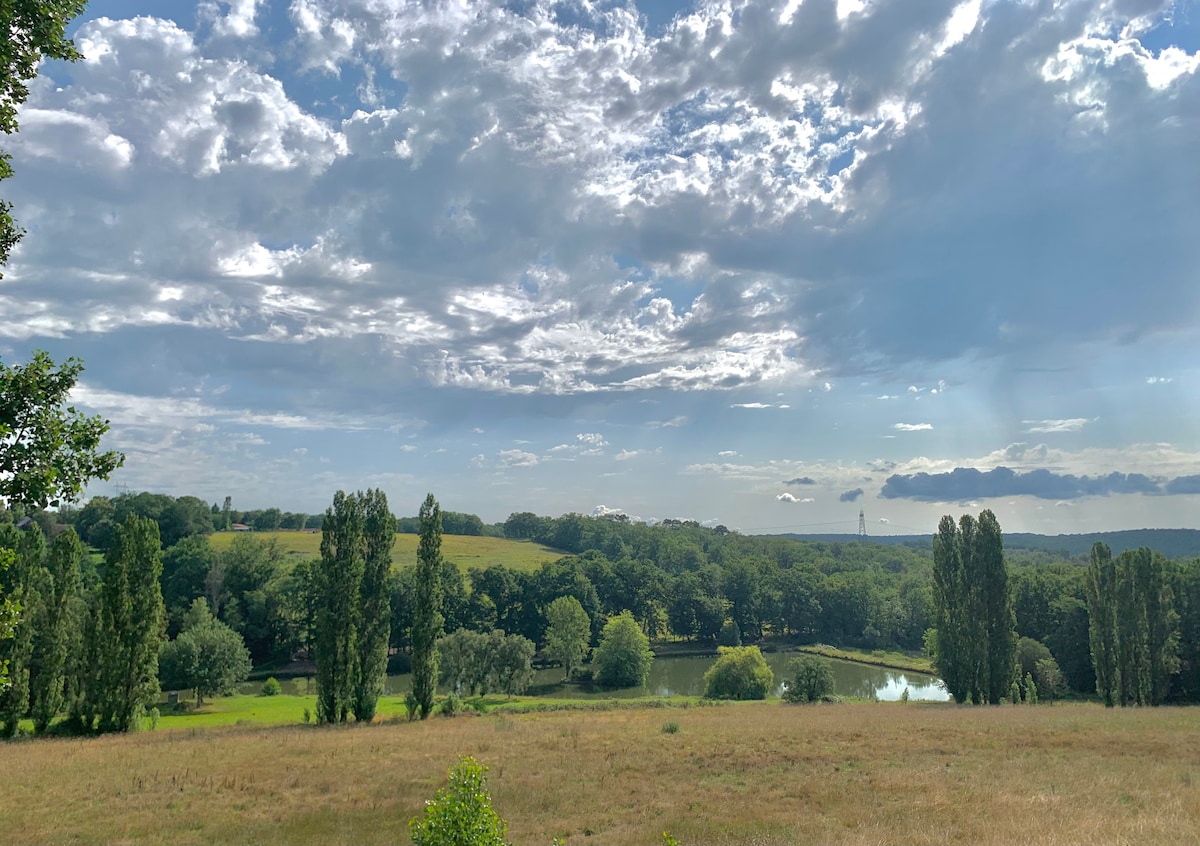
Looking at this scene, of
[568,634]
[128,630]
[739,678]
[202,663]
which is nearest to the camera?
[128,630]

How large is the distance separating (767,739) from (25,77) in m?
27.5

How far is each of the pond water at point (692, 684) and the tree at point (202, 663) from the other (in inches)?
406

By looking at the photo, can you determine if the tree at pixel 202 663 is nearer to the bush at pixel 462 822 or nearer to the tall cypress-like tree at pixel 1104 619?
the bush at pixel 462 822

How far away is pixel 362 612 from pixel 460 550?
3345 inches

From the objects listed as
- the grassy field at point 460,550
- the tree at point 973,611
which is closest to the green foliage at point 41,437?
the tree at point 973,611

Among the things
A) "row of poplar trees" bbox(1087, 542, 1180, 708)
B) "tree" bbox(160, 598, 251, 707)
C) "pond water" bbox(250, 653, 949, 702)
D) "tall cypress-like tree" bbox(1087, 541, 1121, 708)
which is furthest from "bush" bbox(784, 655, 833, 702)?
"tree" bbox(160, 598, 251, 707)

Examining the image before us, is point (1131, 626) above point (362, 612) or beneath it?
beneath

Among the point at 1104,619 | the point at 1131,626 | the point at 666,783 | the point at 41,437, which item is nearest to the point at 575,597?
the point at 1104,619

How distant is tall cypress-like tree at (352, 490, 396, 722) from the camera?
1510 inches

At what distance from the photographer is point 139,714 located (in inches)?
1404

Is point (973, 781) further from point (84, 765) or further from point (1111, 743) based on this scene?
point (84, 765)

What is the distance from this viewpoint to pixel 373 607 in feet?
133

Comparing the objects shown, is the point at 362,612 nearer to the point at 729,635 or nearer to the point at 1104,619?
the point at 1104,619

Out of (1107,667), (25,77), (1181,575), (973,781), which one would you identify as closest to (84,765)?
(25,77)
